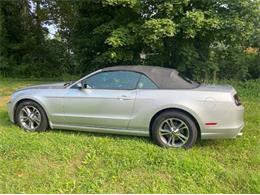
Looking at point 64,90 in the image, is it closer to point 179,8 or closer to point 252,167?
point 252,167

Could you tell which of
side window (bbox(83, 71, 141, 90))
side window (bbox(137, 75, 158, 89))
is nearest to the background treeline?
side window (bbox(83, 71, 141, 90))

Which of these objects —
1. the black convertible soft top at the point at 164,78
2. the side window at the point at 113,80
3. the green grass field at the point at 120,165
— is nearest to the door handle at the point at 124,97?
the side window at the point at 113,80

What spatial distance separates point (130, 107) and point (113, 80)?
602 mm

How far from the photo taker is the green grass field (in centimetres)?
368

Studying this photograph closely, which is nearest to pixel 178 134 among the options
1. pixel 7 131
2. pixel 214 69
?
pixel 7 131

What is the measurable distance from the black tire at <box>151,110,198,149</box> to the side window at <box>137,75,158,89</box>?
1.62ft

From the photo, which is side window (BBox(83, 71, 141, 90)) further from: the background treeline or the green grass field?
the background treeline

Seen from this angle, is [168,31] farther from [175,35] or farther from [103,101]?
[103,101]

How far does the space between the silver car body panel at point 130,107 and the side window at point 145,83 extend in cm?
8

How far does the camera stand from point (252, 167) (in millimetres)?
4164

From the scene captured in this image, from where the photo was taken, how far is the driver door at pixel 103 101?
16.4ft

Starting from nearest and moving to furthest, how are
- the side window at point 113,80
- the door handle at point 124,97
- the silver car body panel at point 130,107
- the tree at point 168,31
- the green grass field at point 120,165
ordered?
the green grass field at point 120,165, the silver car body panel at point 130,107, the door handle at point 124,97, the side window at point 113,80, the tree at point 168,31

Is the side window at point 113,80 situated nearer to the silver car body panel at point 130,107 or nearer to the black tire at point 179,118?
the silver car body panel at point 130,107

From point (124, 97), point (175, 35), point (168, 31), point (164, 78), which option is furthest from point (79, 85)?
point (175, 35)
